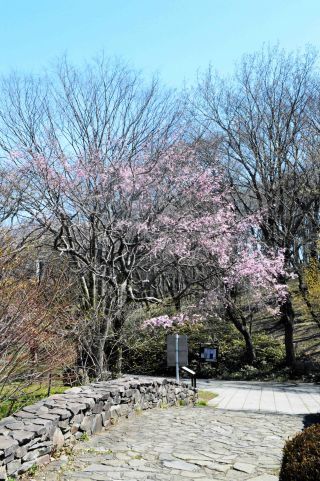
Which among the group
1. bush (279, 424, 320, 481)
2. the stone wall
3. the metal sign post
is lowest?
the stone wall

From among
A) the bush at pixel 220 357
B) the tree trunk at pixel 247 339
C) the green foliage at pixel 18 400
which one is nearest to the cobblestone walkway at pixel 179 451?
the green foliage at pixel 18 400

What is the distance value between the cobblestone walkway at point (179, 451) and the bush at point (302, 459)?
1701mm

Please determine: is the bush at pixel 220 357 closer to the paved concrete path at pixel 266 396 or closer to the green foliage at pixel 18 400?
the paved concrete path at pixel 266 396

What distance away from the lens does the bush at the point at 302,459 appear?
9.42 feet

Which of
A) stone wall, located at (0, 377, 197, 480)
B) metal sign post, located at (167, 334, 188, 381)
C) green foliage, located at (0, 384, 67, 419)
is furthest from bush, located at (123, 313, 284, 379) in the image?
green foliage, located at (0, 384, 67, 419)

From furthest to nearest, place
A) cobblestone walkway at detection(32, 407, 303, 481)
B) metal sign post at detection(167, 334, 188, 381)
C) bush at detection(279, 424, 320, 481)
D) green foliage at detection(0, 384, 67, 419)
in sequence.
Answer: metal sign post at detection(167, 334, 188, 381) < green foliage at detection(0, 384, 67, 419) < cobblestone walkway at detection(32, 407, 303, 481) < bush at detection(279, 424, 320, 481)

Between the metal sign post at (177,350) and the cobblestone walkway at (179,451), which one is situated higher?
the metal sign post at (177,350)

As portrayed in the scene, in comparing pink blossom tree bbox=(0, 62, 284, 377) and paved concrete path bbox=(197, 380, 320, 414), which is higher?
pink blossom tree bbox=(0, 62, 284, 377)

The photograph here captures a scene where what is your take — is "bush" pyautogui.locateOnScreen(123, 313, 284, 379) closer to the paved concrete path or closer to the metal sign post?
the paved concrete path

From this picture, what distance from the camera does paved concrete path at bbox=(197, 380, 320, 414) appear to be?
452 inches

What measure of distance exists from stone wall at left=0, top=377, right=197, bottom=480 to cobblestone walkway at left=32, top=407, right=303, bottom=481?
183 mm

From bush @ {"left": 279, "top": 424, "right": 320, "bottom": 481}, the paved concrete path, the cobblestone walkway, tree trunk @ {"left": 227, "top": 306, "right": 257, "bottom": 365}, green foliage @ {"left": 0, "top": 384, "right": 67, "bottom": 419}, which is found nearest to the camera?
bush @ {"left": 279, "top": 424, "right": 320, "bottom": 481}

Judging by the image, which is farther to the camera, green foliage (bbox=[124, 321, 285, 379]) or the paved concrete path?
green foliage (bbox=[124, 321, 285, 379])

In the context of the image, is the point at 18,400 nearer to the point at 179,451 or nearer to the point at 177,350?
the point at 179,451
